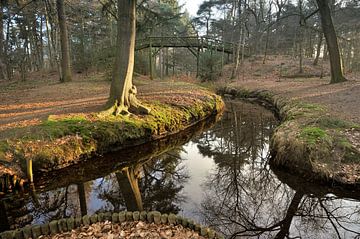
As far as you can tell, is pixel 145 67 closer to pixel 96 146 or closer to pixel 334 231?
pixel 96 146

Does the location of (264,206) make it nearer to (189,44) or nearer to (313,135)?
(313,135)

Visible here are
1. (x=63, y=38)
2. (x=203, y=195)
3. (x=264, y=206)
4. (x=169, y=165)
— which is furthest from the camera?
(x=63, y=38)

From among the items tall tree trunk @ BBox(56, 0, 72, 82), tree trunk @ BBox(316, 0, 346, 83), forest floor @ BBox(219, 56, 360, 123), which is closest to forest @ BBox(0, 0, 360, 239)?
forest floor @ BBox(219, 56, 360, 123)

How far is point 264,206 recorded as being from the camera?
18.7ft

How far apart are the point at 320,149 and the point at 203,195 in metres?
2.76

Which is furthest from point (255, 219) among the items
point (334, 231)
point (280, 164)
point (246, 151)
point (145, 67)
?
point (145, 67)

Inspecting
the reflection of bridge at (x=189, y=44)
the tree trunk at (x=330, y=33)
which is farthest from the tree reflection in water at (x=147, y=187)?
the reflection of bridge at (x=189, y=44)

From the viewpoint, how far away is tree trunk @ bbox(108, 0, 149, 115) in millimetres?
8812

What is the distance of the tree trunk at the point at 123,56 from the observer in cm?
881

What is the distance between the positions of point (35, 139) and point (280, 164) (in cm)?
602

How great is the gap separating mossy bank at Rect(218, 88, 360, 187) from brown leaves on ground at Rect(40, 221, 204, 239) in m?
3.58

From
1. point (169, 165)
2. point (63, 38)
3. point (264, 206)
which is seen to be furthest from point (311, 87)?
point (63, 38)

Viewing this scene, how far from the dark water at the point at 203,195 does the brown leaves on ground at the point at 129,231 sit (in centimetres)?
138

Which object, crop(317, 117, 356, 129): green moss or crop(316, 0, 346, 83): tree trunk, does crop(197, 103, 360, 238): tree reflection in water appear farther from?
crop(316, 0, 346, 83): tree trunk
